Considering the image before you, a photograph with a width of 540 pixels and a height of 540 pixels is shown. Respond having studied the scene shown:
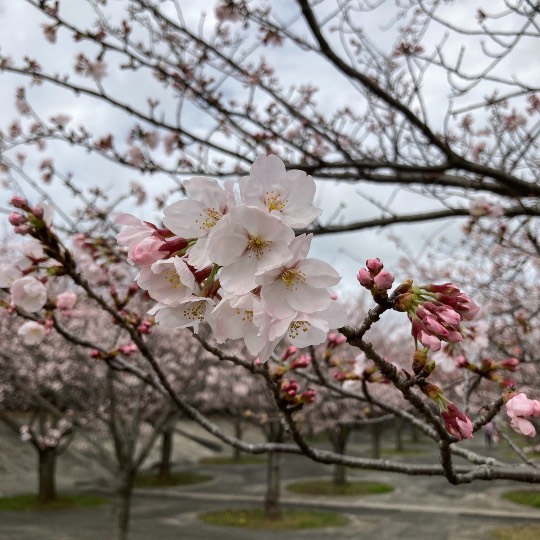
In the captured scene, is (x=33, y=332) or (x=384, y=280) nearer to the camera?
(x=384, y=280)

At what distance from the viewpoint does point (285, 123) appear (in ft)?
15.9

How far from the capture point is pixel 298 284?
0.98 m

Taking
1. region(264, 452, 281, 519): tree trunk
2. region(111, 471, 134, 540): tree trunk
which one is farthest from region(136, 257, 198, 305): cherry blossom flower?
region(264, 452, 281, 519): tree trunk

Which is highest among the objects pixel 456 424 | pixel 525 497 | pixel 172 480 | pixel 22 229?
pixel 22 229

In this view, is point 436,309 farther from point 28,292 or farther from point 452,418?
point 28,292

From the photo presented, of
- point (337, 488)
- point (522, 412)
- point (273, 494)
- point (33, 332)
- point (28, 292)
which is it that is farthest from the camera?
point (337, 488)

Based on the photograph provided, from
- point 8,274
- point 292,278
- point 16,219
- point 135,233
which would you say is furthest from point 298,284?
point 8,274

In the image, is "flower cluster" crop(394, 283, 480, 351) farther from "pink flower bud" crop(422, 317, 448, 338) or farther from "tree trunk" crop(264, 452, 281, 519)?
"tree trunk" crop(264, 452, 281, 519)

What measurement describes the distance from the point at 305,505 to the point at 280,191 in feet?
49.9

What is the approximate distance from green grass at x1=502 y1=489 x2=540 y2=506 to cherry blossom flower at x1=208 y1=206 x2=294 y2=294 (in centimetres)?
1584

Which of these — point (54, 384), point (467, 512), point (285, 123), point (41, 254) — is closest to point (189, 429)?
point (54, 384)

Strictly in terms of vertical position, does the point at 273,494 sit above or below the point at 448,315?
below

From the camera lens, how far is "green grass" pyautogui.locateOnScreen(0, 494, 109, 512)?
13.7 metres

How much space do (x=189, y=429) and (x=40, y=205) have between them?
96.1ft
